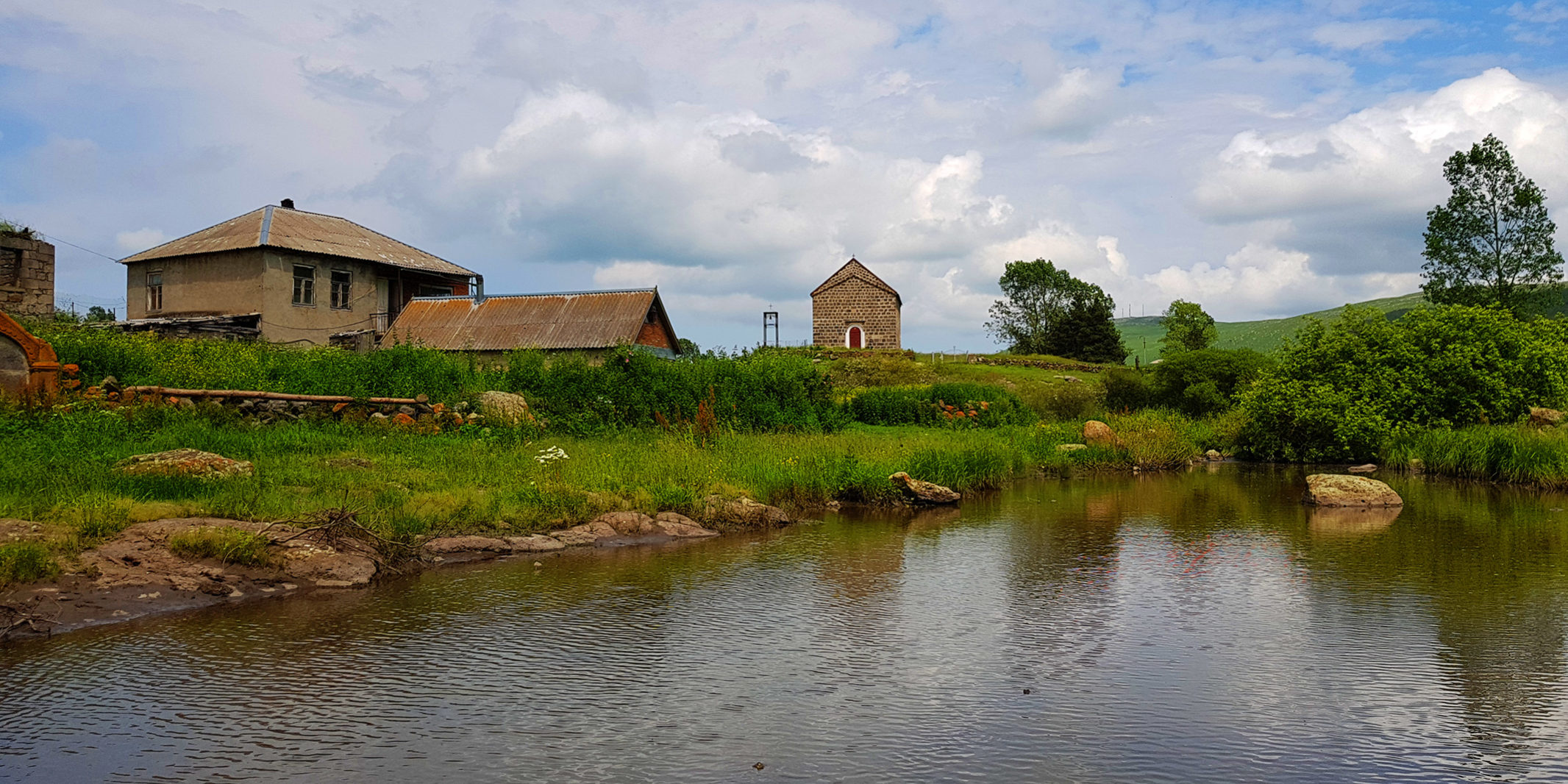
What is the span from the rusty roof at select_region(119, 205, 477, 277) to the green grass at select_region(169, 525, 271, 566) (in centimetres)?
3292

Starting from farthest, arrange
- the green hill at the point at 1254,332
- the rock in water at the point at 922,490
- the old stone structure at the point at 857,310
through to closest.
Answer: the green hill at the point at 1254,332 → the old stone structure at the point at 857,310 → the rock in water at the point at 922,490

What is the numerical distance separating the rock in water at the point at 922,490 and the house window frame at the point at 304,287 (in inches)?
1235

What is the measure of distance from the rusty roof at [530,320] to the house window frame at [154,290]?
30.7ft

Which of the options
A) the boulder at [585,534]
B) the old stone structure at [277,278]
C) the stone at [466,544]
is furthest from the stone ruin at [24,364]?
the old stone structure at [277,278]

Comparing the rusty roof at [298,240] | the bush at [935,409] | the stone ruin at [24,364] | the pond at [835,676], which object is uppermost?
the rusty roof at [298,240]

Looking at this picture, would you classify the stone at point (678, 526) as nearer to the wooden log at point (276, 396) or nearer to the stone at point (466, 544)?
the stone at point (466, 544)

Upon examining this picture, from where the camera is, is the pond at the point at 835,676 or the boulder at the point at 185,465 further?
the boulder at the point at 185,465

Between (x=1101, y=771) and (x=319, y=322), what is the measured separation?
42.1m

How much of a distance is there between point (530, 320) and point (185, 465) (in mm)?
29340

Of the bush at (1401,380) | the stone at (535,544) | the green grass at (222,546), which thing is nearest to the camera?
the green grass at (222,546)

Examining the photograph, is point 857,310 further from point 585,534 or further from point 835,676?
point 835,676

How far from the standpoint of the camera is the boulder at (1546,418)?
26125 millimetres

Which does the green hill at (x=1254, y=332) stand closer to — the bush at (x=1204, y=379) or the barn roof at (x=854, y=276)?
the barn roof at (x=854, y=276)

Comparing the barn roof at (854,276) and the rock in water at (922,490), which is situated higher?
the barn roof at (854,276)
